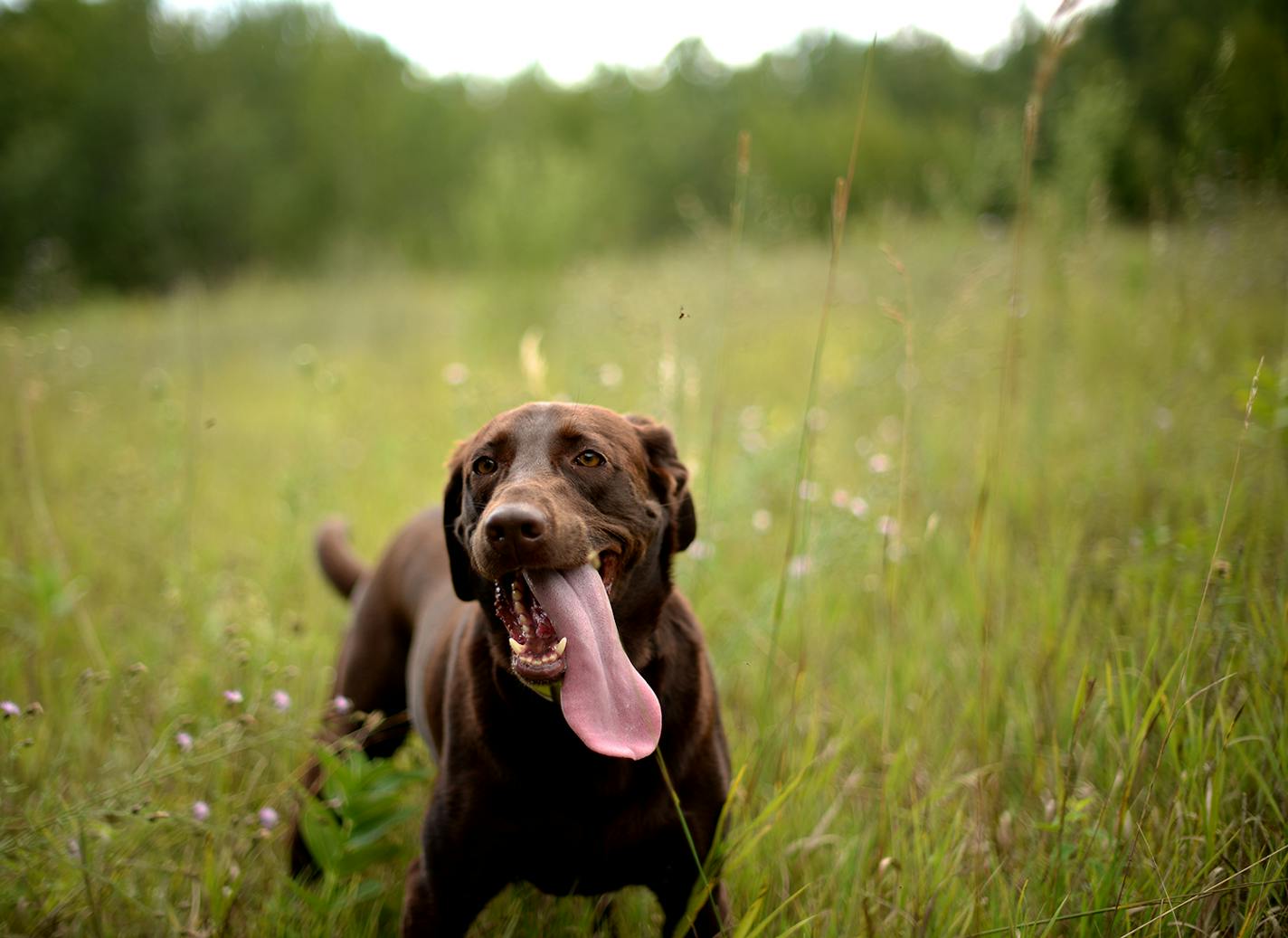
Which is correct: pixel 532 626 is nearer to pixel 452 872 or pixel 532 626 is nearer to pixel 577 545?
pixel 577 545

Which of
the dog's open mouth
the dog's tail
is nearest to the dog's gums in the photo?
the dog's open mouth

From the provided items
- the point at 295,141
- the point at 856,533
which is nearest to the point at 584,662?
the point at 856,533

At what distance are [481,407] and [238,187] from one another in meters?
24.0

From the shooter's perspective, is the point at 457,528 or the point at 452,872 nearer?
the point at 452,872

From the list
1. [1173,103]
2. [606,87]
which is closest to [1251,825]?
[1173,103]

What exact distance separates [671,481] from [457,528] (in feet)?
1.86

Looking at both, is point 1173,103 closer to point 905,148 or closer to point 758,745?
point 758,745

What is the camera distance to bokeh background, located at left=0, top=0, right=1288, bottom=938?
6.59 ft

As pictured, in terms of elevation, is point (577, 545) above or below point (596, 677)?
above

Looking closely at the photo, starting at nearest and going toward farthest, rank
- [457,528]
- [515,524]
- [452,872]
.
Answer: [515,524]
[452,872]
[457,528]

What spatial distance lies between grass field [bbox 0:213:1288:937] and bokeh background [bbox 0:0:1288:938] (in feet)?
0.08

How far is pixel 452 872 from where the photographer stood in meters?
1.86

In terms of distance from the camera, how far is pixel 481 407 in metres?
4.14

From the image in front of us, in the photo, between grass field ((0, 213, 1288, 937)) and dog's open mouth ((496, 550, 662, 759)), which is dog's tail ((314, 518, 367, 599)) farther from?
dog's open mouth ((496, 550, 662, 759))
